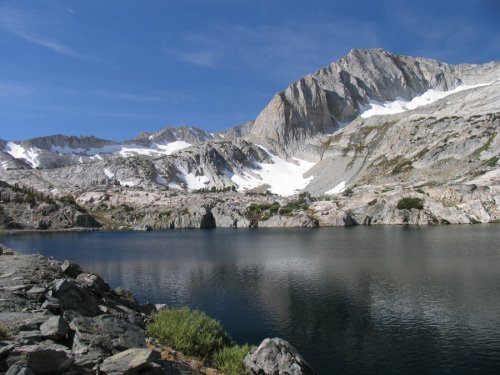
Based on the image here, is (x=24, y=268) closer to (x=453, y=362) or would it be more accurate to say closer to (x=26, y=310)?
(x=26, y=310)

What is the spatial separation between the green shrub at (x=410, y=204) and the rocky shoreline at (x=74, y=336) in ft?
500

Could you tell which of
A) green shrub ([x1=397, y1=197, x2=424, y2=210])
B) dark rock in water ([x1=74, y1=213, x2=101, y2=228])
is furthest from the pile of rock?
dark rock in water ([x1=74, y1=213, x2=101, y2=228])

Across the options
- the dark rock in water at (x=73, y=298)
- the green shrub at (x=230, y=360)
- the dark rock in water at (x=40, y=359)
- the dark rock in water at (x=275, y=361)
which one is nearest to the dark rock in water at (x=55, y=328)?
the dark rock in water at (x=40, y=359)

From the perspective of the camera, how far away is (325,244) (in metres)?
98.6

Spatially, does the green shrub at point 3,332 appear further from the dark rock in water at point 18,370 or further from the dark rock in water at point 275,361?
the dark rock in water at point 275,361

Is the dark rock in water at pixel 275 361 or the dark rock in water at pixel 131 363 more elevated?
the dark rock in water at pixel 131 363

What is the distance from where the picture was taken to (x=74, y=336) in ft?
61.4

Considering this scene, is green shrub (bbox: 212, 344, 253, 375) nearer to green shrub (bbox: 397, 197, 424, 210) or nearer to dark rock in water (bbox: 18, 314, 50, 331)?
dark rock in water (bbox: 18, 314, 50, 331)

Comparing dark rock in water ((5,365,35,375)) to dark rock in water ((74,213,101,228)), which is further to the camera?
dark rock in water ((74,213,101,228))

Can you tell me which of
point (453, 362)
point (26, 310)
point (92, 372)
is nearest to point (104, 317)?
point (26, 310)

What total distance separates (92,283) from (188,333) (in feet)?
32.9

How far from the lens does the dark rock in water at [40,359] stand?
14.3 meters

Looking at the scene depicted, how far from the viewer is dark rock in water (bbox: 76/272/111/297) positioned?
3005 cm

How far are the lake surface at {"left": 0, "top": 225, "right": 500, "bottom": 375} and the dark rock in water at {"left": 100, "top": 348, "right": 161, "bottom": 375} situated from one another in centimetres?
1478
